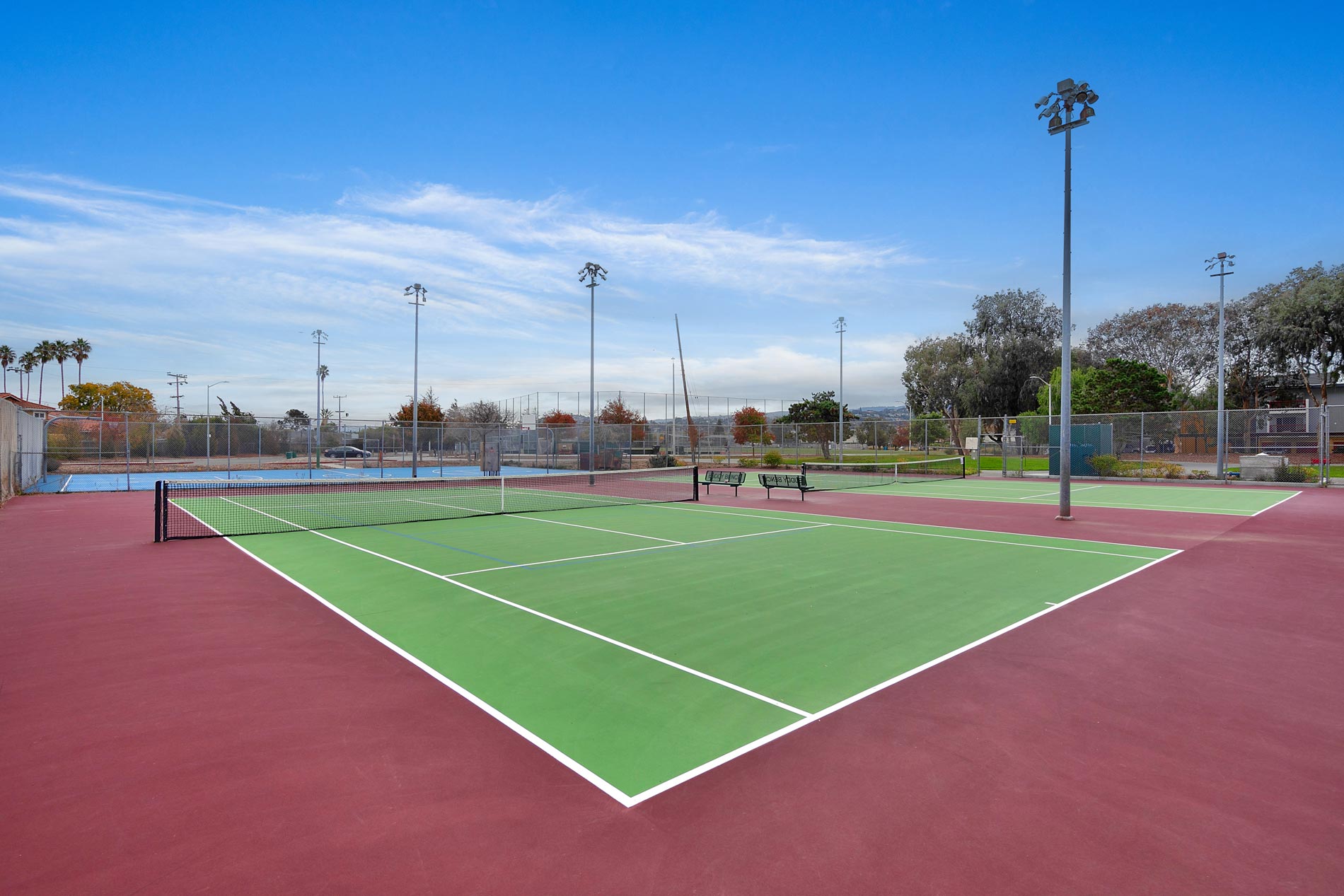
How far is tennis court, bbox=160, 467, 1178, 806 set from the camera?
15.7ft

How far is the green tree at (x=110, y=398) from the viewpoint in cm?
6738

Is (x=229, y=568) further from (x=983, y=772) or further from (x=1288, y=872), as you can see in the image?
(x=1288, y=872)

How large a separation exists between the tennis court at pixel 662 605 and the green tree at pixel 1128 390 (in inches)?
1984

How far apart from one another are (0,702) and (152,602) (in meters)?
3.24

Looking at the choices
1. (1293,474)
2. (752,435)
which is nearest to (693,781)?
(1293,474)

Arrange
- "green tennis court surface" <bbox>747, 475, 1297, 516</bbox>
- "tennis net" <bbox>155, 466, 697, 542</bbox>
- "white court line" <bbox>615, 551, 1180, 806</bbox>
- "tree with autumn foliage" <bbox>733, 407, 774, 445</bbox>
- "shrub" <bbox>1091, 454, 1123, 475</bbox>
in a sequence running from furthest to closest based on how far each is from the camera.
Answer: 1. "tree with autumn foliage" <bbox>733, 407, 774, 445</bbox>
2. "shrub" <bbox>1091, 454, 1123, 475</bbox>
3. "green tennis court surface" <bbox>747, 475, 1297, 516</bbox>
4. "tennis net" <bbox>155, 466, 697, 542</bbox>
5. "white court line" <bbox>615, 551, 1180, 806</bbox>

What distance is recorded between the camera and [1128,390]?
5481cm

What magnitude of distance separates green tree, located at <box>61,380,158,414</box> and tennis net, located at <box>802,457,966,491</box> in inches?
2538

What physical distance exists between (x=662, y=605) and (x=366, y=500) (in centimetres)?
1595

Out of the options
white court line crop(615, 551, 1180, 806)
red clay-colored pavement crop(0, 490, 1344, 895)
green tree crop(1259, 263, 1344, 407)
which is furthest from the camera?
green tree crop(1259, 263, 1344, 407)

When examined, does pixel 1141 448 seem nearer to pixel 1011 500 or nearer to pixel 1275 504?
pixel 1275 504

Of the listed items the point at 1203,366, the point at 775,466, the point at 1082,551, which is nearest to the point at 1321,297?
the point at 1203,366

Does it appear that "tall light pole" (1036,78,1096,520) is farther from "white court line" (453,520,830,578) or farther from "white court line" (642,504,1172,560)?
"white court line" (453,520,830,578)

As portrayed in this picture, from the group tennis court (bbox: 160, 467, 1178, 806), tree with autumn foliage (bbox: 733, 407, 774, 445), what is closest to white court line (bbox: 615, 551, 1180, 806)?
tennis court (bbox: 160, 467, 1178, 806)
